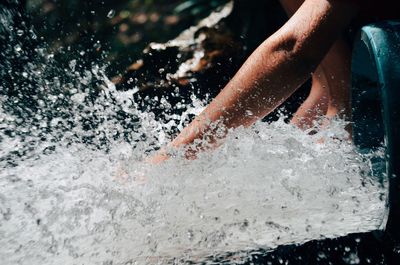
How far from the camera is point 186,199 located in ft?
3.68

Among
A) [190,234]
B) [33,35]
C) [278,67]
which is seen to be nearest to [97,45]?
[33,35]

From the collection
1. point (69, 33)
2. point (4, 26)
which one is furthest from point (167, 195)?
point (69, 33)

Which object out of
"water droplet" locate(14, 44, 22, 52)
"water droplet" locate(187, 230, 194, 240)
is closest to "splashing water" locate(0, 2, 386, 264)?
"water droplet" locate(187, 230, 194, 240)

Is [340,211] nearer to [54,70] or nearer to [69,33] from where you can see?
[54,70]

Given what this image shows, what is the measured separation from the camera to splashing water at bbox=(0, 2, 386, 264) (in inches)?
39.3

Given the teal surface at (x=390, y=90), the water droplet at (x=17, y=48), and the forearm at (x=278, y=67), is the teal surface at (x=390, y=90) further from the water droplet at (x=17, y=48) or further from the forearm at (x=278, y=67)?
the water droplet at (x=17, y=48)

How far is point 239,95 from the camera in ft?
3.79

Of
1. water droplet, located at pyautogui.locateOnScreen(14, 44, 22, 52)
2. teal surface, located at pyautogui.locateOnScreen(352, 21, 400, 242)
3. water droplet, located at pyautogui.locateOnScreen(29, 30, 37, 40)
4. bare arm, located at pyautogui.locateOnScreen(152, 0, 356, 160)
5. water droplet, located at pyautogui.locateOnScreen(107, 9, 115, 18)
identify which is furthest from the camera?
water droplet, located at pyautogui.locateOnScreen(107, 9, 115, 18)

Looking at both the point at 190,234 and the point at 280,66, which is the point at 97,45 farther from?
the point at 190,234

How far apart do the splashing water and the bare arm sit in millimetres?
70

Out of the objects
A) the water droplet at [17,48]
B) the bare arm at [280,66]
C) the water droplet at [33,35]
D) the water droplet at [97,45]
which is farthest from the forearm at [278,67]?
the water droplet at [33,35]

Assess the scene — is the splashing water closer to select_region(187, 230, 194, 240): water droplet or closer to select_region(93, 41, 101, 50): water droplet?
select_region(187, 230, 194, 240): water droplet

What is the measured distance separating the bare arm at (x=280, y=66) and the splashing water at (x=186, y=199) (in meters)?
0.07

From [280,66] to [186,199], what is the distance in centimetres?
41
